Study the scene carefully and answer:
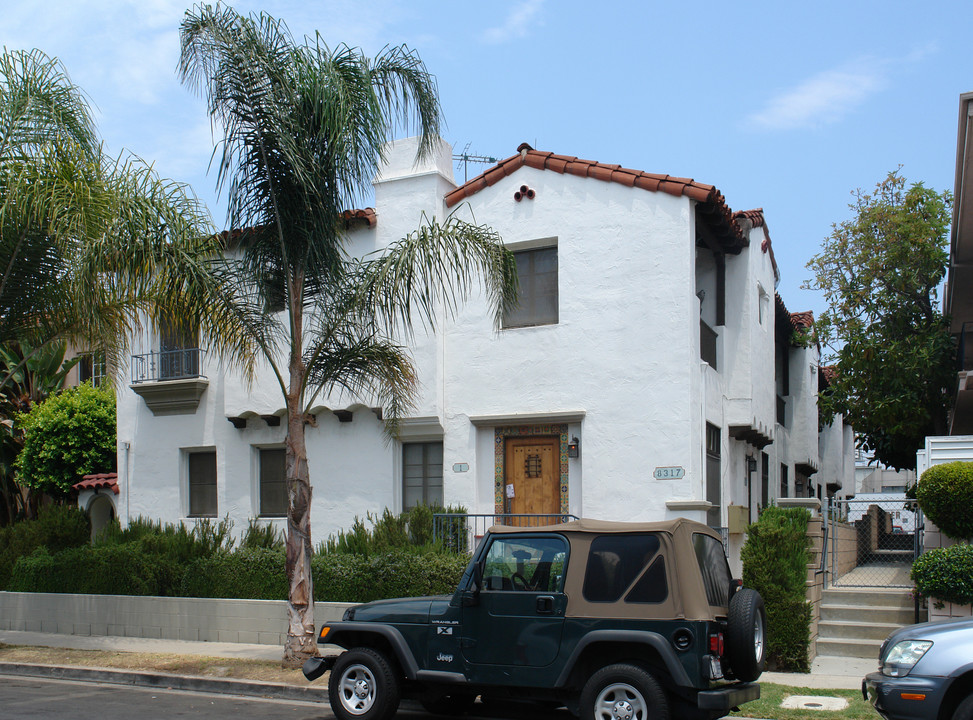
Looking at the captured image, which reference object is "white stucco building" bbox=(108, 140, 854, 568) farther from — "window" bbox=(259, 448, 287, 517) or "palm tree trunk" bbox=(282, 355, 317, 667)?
"palm tree trunk" bbox=(282, 355, 317, 667)

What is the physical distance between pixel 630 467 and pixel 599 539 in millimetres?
6346

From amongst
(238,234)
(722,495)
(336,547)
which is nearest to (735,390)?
(722,495)

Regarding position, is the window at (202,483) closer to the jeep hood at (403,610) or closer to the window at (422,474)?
the window at (422,474)

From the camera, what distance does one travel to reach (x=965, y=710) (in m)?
6.98

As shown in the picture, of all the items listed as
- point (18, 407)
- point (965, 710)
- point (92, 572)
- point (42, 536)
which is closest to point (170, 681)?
point (92, 572)

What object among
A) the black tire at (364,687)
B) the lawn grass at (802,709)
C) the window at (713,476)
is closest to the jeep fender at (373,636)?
the black tire at (364,687)

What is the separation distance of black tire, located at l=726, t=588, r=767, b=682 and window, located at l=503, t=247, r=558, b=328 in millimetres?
7892

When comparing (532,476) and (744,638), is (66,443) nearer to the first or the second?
(532,476)

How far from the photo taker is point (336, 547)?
1574cm

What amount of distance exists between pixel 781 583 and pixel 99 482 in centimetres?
1506

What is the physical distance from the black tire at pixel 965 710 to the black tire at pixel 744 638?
1.53 meters

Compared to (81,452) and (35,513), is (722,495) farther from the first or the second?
(35,513)

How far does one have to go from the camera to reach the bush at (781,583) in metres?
11.5

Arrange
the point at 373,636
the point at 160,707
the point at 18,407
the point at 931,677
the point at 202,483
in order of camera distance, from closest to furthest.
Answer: the point at 931,677, the point at 373,636, the point at 160,707, the point at 202,483, the point at 18,407
